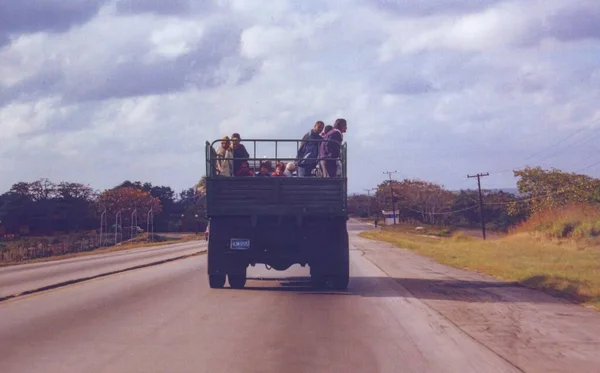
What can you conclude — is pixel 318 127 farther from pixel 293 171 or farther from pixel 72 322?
pixel 72 322

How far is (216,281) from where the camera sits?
17.0 meters

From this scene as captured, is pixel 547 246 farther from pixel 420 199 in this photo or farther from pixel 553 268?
pixel 420 199

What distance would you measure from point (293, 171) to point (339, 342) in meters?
7.97

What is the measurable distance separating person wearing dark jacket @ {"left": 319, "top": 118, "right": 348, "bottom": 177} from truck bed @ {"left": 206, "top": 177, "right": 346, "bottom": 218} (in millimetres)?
787

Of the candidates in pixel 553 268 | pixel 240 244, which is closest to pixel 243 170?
pixel 240 244

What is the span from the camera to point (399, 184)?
137375mm

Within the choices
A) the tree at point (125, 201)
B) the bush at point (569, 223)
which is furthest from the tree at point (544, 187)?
the tree at point (125, 201)

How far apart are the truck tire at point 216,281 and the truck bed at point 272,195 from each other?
1653mm

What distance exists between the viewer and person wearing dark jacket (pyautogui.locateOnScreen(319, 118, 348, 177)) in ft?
54.7

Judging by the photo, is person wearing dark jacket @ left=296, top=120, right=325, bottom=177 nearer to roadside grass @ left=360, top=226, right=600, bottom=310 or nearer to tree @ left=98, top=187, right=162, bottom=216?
roadside grass @ left=360, top=226, right=600, bottom=310

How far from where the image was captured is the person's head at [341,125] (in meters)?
16.9

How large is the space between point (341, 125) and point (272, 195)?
89.8 inches

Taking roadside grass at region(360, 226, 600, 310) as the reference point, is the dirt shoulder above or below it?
below

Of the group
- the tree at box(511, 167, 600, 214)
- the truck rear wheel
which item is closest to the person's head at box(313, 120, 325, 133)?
the truck rear wheel
